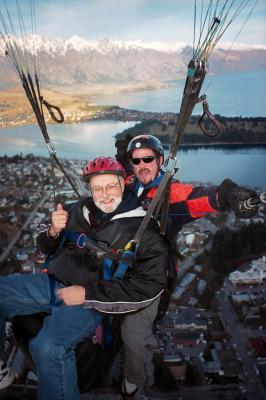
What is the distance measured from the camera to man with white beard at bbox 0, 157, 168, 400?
4.85ft

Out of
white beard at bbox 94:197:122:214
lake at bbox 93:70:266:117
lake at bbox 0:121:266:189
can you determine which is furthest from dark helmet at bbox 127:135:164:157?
lake at bbox 93:70:266:117

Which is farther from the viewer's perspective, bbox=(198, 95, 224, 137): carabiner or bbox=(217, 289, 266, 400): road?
bbox=(217, 289, 266, 400): road

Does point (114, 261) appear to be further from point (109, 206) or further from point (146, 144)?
point (146, 144)

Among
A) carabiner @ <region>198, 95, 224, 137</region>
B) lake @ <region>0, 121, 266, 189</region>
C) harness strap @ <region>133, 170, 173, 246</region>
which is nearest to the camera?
harness strap @ <region>133, 170, 173, 246</region>

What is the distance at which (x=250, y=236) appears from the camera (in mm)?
15414

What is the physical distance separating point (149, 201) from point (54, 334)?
2.40 feet

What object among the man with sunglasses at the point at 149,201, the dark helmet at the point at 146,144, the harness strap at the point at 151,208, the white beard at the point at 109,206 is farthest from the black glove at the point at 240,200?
the dark helmet at the point at 146,144

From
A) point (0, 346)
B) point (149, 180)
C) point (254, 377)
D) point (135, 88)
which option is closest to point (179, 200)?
point (149, 180)

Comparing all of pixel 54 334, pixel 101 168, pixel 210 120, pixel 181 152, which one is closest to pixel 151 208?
pixel 101 168

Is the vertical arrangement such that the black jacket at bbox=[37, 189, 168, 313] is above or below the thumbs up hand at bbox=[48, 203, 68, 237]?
below

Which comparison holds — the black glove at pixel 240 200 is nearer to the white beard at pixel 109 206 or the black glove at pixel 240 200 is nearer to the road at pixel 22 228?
the white beard at pixel 109 206

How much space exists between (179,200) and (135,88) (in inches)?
1879

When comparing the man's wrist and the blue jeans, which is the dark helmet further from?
the blue jeans

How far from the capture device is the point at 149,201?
175 centimetres
